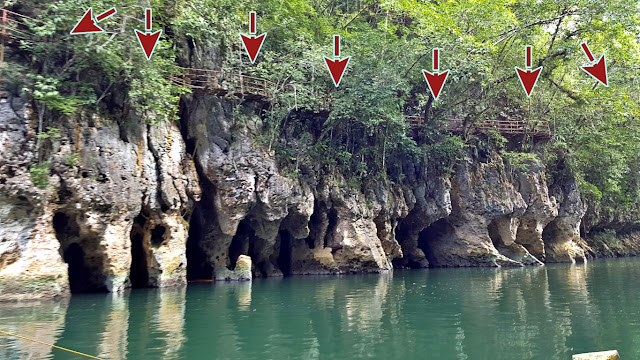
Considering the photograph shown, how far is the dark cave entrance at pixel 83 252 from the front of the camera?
15.5 metres

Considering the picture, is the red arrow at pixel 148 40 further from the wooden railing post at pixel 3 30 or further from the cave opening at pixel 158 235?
the cave opening at pixel 158 235

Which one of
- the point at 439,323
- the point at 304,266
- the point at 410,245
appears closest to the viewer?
the point at 439,323

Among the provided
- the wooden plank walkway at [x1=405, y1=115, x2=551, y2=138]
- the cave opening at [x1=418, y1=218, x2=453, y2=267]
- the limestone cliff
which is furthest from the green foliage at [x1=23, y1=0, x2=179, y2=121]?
the cave opening at [x1=418, y1=218, x2=453, y2=267]

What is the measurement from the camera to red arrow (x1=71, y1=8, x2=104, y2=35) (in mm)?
14523

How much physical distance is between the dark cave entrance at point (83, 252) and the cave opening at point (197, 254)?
5144 millimetres

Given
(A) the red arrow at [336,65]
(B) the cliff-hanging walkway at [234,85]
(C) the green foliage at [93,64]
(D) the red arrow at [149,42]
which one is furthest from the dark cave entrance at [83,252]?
(A) the red arrow at [336,65]

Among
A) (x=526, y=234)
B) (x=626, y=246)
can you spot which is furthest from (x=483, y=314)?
(x=626, y=246)

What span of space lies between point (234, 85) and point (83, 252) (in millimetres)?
8302

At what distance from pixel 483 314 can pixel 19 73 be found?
13.7 meters

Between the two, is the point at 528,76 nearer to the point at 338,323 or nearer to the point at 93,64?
the point at 338,323

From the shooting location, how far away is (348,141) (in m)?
24.2

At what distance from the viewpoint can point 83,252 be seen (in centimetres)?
1597

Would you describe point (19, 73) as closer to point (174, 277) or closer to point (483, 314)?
point (174, 277)

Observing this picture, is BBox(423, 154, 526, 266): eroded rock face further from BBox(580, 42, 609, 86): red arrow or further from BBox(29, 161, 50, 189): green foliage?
BBox(29, 161, 50, 189): green foliage
